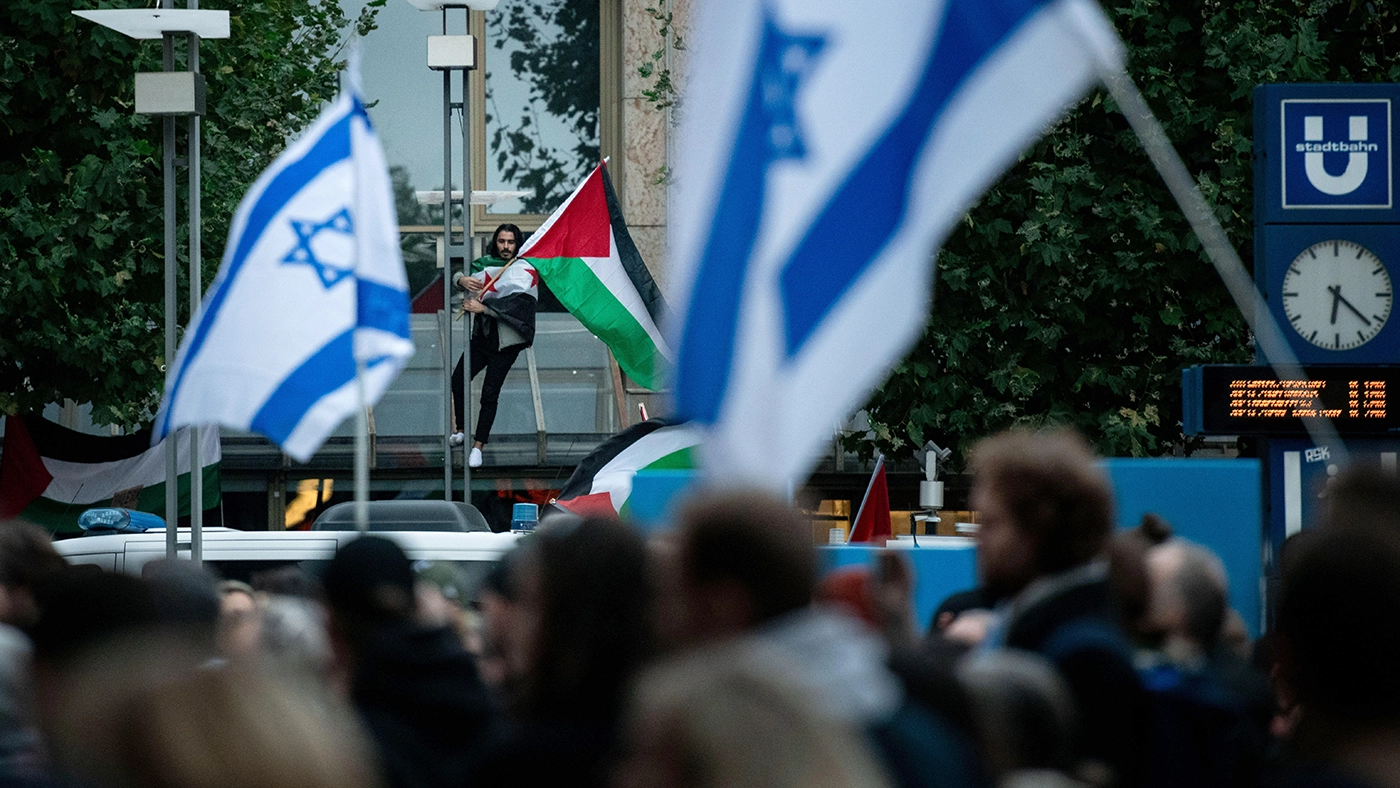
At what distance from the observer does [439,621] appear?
4344mm

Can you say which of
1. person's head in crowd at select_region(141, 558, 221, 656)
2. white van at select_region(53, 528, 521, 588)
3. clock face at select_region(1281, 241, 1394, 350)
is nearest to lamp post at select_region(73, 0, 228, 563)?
white van at select_region(53, 528, 521, 588)

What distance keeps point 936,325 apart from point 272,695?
1344cm

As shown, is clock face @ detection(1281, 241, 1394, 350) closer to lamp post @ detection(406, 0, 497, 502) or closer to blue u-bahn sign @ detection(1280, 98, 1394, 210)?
blue u-bahn sign @ detection(1280, 98, 1394, 210)

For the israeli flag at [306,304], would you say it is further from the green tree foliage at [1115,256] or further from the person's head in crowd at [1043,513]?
the green tree foliage at [1115,256]

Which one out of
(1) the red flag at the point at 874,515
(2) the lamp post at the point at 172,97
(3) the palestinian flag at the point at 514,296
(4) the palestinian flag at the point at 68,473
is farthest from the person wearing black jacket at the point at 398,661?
(4) the palestinian flag at the point at 68,473

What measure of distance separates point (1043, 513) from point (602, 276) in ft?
37.7

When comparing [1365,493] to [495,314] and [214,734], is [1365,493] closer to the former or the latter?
[214,734]

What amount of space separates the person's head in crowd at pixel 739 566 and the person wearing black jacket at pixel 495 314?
552 inches

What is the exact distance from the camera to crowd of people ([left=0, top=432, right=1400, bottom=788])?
2.20m

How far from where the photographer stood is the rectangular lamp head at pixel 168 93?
12.9 m

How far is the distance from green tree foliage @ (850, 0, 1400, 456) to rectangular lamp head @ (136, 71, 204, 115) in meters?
5.89

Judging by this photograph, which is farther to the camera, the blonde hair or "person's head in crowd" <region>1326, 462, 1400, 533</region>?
"person's head in crowd" <region>1326, 462, 1400, 533</region>

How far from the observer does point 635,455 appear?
12.9 metres

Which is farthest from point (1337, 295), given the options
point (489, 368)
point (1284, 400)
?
point (489, 368)
